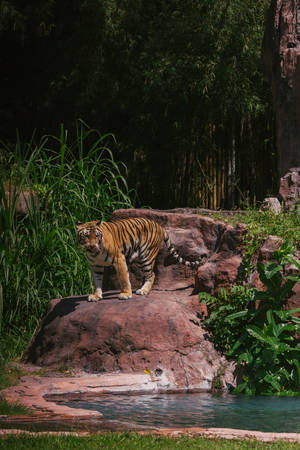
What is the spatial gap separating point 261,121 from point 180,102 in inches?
65.1

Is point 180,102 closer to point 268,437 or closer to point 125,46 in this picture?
point 125,46

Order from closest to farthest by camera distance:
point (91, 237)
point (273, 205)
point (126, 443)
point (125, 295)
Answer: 1. point (126, 443)
2. point (91, 237)
3. point (125, 295)
4. point (273, 205)

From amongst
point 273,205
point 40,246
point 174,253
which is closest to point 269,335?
point 174,253

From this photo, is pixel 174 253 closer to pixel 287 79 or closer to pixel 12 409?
pixel 12 409

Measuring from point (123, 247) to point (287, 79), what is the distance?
3652 millimetres

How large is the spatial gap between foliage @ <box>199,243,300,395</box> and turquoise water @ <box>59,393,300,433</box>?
265 mm

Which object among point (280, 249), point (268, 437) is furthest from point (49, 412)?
point (280, 249)

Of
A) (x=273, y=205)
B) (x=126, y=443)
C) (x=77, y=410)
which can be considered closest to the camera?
(x=126, y=443)

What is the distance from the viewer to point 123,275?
6418mm

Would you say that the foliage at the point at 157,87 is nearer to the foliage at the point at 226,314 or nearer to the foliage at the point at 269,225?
the foliage at the point at 269,225

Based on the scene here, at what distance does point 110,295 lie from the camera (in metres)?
6.87

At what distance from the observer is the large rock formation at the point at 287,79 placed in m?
8.64

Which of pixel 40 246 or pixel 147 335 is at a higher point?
pixel 40 246

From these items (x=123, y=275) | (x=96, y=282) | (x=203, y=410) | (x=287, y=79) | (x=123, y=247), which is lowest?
(x=203, y=410)
